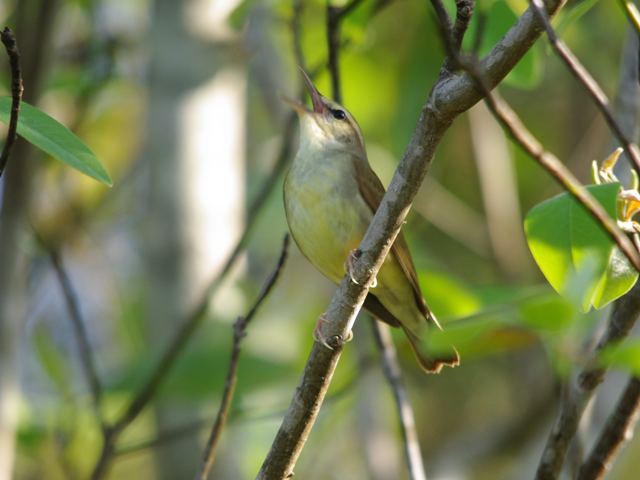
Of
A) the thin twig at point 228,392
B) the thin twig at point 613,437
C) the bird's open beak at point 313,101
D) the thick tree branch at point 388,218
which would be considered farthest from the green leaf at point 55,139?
the bird's open beak at point 313,101

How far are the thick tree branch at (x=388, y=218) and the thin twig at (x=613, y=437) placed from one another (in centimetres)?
57

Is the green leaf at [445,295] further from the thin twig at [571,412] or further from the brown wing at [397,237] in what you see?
the thin twig at [571,412]

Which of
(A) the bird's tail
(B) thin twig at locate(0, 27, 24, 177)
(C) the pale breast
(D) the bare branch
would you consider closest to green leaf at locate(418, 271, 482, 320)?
(A) the bird's tail

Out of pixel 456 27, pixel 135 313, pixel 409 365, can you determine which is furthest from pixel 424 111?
pixel 409 365

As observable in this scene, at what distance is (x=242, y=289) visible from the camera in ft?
13.2

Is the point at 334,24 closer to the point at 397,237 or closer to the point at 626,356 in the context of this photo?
the point at 397,237

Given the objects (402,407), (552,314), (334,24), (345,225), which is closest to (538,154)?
(552,314)

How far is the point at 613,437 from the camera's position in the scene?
1998 millimetres

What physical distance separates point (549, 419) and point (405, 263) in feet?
5.39

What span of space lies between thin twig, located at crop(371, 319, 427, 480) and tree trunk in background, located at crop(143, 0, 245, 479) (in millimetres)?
1074

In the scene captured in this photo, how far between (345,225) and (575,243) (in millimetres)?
1390

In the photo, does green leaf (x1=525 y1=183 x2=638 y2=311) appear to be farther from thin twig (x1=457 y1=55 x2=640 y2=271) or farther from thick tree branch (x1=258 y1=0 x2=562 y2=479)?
thick tree branch (x1=258 y1=0 x2=562 y2=479)

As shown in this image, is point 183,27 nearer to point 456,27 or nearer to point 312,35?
point 312,35

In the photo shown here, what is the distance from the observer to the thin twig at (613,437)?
1962 millimetres
